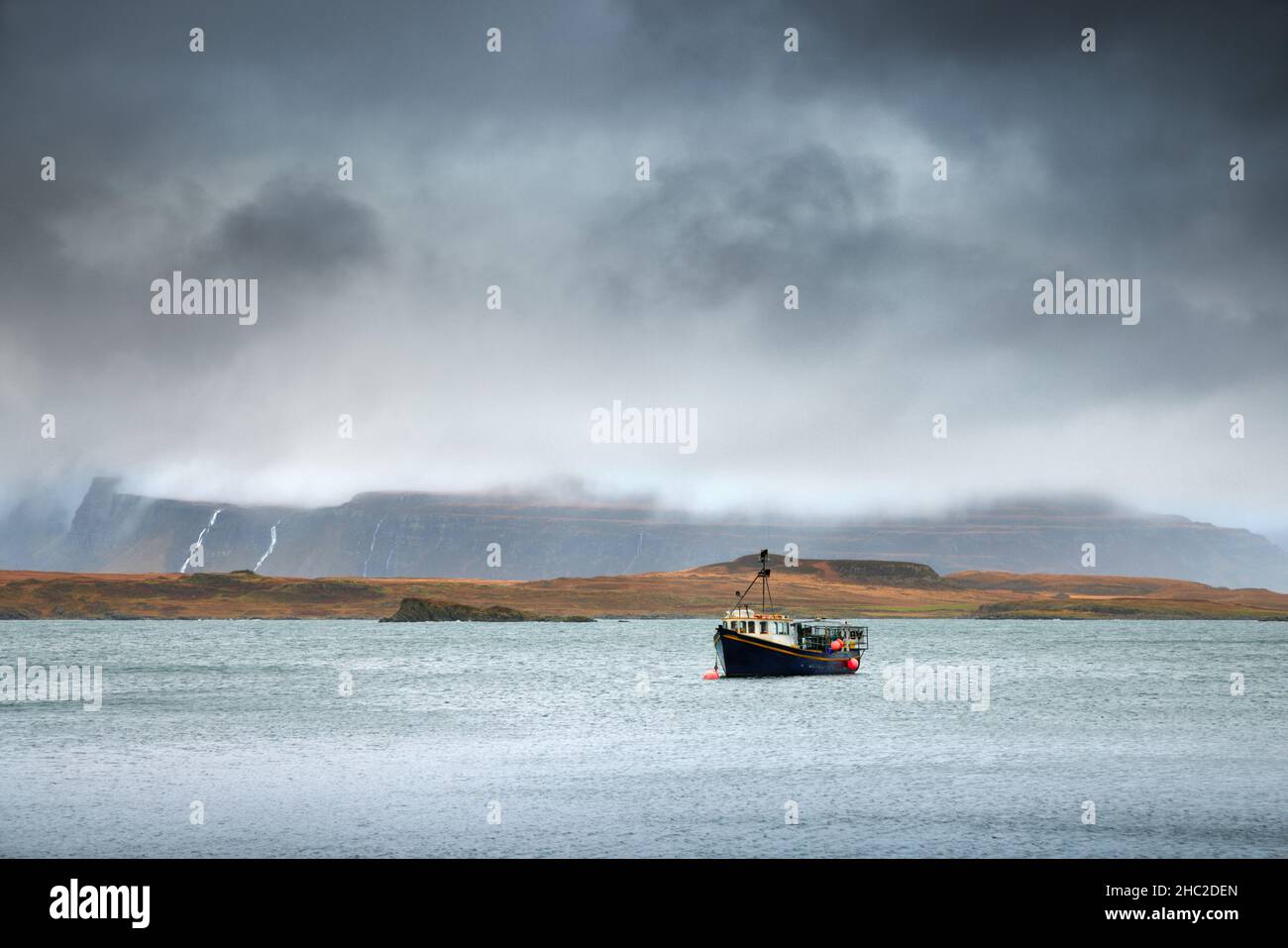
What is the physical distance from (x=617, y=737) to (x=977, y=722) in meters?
27.9

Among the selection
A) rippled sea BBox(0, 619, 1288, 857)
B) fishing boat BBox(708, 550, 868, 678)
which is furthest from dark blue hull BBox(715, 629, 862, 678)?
rippled sea BBox(0, 619, 1288, 857)

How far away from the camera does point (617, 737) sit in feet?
241

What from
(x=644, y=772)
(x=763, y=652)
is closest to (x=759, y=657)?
(x=763, y=652)

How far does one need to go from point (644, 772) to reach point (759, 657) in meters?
61.8

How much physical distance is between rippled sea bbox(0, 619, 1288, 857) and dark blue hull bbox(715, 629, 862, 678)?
2617mm

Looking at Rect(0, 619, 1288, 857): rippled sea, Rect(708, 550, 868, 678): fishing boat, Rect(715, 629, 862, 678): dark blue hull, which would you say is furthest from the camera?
Rect(708, 550, 868, 678): fishing boat

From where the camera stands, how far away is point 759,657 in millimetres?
119000

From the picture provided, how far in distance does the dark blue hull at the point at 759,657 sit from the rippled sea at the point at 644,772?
2.62 m

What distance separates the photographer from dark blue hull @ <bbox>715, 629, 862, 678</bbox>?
385 ft

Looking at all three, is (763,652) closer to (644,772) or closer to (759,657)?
(759,657)

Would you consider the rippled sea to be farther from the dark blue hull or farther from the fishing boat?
the fishing boat

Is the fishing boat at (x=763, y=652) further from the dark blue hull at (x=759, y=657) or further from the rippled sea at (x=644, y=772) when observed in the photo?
the rippled sea at (x=644, y=772)
